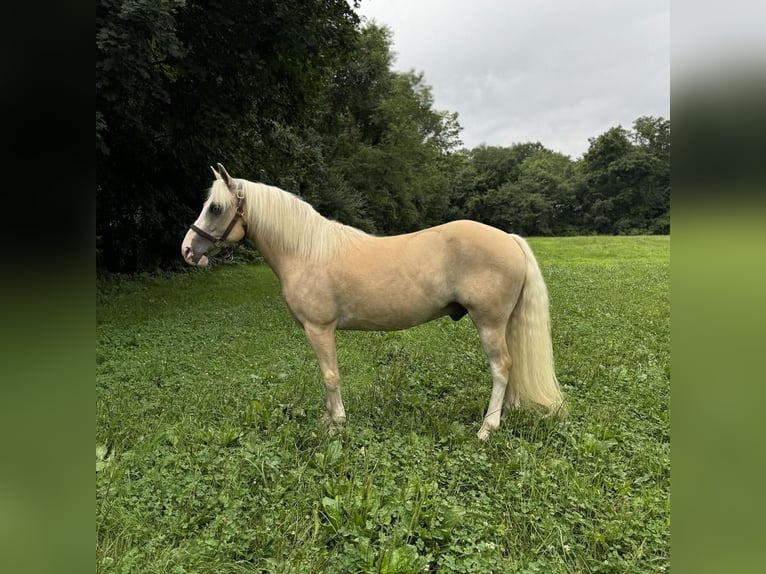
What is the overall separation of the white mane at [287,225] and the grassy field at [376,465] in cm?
148

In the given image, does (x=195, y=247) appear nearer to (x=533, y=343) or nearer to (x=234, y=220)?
(x=234, y=220)

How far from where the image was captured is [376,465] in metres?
3.04

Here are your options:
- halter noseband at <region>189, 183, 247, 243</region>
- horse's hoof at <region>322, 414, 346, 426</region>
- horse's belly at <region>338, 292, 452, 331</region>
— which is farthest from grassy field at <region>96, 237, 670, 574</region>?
halter noseband at <region>189, 183, 247, 243</region>

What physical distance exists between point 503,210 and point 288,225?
133 feet

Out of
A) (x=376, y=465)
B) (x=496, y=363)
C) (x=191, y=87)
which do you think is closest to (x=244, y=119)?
(x=191, y=87)

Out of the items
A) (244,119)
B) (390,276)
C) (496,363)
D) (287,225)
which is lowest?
(496,363)

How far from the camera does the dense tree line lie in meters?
6.58

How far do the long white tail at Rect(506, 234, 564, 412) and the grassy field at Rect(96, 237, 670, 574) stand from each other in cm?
21

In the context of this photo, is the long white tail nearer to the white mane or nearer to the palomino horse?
the palomino horse

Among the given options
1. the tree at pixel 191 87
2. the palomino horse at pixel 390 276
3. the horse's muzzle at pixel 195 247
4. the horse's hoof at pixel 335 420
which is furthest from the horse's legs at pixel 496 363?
the tree at pixel 191 87
